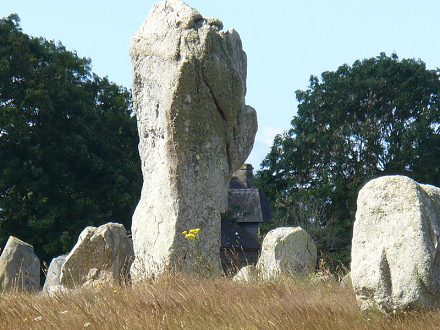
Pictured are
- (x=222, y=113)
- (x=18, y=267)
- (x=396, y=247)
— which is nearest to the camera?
(x=396, y=247)

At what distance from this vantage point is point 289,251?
9766 mm

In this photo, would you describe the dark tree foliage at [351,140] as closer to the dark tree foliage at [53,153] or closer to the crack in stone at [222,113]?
the dark tree foliage at [53,153]

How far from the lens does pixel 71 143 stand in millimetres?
24422

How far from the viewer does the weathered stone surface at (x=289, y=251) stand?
9.50m

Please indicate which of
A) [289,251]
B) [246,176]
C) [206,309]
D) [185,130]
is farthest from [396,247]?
[246,176]

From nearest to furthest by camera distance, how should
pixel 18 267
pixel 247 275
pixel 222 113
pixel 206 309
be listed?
pixel 206 309
pixel 247 275
pixel 222 113
pixel 18 267

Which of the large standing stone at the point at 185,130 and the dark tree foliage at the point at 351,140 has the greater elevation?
the dark tree foliage at the point at 351,140

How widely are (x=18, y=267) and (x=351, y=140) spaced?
2040 centimetres

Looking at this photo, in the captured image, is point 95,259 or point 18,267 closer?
point 95,259

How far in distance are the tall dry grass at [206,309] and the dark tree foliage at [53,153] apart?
1541 centimetres

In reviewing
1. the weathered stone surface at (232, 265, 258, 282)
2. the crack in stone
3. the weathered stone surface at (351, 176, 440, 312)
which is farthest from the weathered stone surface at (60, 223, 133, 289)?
the weathered stone surface at (351, 176, 440, 312)

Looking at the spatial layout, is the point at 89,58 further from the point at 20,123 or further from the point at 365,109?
the point at 365,109

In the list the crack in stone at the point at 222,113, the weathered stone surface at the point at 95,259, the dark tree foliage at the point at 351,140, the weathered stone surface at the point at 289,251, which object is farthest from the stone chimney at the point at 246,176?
the crack in stone at the point at 222,113

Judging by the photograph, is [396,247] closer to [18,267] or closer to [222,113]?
[222,113]
